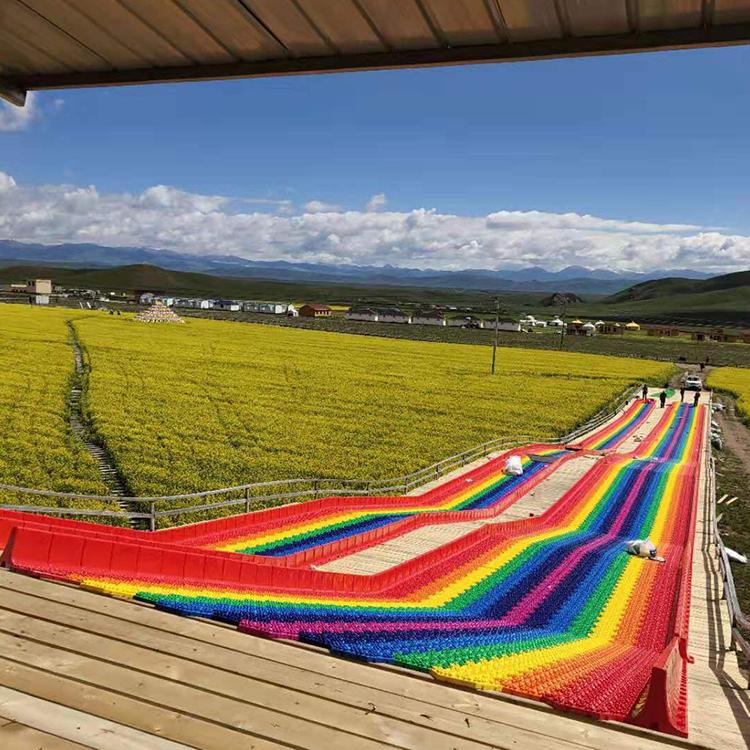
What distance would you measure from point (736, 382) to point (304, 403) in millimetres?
56156

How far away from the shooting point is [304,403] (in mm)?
44062

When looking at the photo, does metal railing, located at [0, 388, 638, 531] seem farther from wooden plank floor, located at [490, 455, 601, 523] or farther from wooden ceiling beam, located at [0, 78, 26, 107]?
wooden ceiling beam, located at [0, 78, 26, 107]

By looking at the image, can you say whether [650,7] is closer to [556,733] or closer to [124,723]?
[556,733]

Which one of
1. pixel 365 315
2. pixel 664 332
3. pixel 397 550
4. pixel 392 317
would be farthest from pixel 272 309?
pixel 397 550

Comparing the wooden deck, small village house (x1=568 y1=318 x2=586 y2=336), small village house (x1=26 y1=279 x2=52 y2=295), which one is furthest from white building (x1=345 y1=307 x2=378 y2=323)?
the wooden deck

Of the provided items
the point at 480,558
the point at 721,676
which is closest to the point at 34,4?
the point at 721,676

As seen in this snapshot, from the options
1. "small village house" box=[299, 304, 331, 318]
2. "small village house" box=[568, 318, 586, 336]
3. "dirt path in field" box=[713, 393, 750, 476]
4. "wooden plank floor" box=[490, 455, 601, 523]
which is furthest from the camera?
"small village house" box=[299, 304, 331, 318]

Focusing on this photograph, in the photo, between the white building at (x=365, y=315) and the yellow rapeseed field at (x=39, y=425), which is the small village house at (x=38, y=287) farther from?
the yellow rapeseed field at (x=39, y=425)

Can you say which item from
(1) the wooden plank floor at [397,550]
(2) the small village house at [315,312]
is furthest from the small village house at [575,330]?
(1) the wooden plank floor at [397,550]

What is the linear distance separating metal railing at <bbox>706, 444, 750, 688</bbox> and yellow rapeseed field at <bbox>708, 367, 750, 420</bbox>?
1162 inches

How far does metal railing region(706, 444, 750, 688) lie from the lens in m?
11.2

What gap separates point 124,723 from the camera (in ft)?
13.9

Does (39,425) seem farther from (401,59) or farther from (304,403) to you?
(401,59)

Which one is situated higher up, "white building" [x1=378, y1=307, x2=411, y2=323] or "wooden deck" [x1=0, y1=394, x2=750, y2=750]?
Result: "white building" [x1=378, y1=307, x2=411, y2=323]
